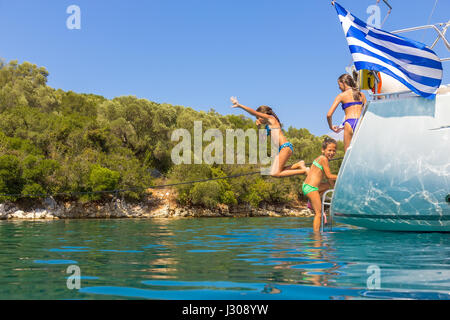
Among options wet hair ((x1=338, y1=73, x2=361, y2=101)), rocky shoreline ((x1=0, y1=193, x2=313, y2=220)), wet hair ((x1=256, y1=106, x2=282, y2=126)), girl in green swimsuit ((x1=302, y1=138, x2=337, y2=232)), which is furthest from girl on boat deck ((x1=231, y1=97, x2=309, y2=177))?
rocky shoreline ((x1=0, y1=193, x2=313, y2=220))

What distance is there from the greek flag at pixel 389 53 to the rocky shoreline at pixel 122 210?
3171 cm

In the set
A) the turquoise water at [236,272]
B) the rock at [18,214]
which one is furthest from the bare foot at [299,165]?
the rock at [18,214]

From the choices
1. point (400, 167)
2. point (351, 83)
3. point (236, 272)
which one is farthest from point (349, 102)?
point (236, 272)

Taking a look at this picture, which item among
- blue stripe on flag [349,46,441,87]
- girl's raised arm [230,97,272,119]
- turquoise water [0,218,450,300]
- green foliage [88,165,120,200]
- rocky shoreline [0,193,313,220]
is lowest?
rocky shoreline [0,193,313,220]

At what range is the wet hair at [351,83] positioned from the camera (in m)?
9.14

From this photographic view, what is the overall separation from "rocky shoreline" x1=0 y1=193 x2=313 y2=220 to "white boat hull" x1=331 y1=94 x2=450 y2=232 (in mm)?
31365

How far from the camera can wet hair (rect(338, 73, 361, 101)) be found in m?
9.14

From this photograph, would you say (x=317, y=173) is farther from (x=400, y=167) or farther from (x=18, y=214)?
(x=18, y=214)

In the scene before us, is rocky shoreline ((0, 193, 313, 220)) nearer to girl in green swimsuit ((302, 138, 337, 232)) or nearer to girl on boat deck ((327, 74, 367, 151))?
girl in green swimsuit ((302, 138, 337, 232))

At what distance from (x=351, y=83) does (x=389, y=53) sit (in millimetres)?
1109

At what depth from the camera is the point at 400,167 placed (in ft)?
26.2

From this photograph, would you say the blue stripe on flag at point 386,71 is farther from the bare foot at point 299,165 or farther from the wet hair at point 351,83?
the bare foot at point 299,165
